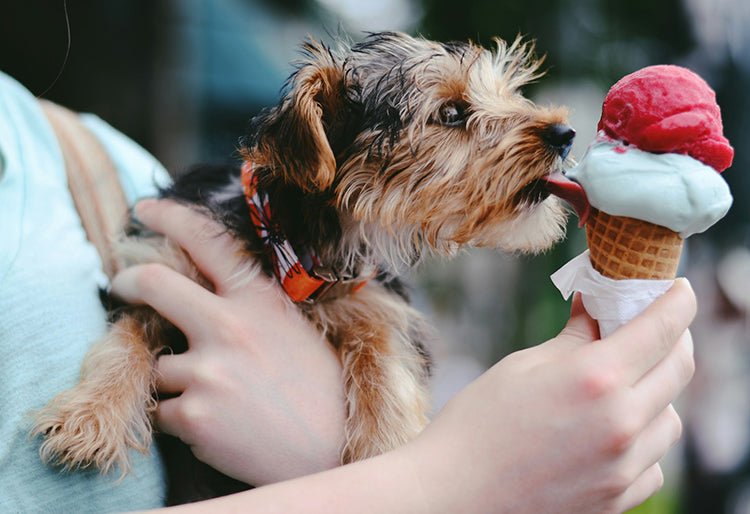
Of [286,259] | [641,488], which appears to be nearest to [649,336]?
[641,488]

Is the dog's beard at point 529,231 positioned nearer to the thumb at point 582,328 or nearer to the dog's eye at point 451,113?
the dog's eye at point 451,113

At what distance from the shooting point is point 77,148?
2.34 meters

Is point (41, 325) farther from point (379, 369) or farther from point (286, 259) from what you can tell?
point (379, 369)

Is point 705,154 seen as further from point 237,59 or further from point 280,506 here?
point 237,59

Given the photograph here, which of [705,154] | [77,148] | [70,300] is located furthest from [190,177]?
[705,154]

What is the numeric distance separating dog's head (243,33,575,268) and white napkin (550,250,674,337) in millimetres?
650

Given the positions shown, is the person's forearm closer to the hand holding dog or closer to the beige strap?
the hand holding dog

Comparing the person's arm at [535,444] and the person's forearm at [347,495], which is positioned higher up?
the person's arm at [535,444]

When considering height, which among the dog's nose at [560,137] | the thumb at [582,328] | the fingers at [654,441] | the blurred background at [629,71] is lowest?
the blurred background at [629,71]

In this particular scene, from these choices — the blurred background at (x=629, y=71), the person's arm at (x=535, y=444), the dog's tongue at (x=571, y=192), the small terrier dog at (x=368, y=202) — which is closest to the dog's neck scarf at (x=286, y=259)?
the small terrier dog at (x=368, y=202)

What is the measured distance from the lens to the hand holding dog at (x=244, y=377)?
5.69ft

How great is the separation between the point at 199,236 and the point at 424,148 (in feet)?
2.56

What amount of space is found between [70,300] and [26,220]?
26cm

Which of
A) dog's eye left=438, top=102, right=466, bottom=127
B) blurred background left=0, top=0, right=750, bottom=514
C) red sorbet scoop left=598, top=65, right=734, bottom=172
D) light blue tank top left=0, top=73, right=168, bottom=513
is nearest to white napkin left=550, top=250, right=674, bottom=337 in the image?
red sorbet scoop left=598, top=65, right=734, bottom=172
